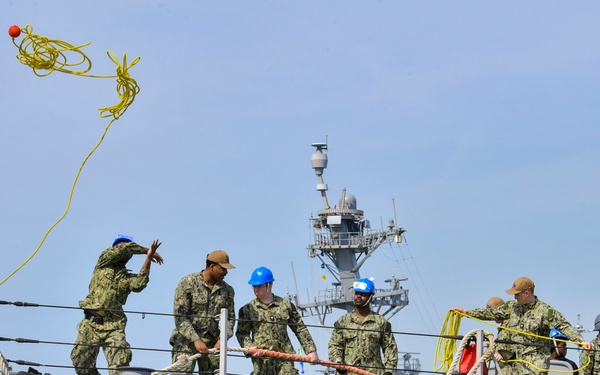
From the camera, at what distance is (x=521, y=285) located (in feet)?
47.2

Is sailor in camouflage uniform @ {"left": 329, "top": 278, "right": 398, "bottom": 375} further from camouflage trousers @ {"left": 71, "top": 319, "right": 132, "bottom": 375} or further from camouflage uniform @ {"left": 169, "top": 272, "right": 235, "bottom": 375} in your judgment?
camouflage trousers @ {"left": 71, "top": 319, "right": 132, "bottom": 375}

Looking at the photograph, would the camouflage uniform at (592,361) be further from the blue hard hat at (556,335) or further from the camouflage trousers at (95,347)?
the camouflage trousers at (95,347)

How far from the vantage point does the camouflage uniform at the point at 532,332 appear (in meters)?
14.4

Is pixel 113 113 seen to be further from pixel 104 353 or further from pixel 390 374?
pixel 390 374

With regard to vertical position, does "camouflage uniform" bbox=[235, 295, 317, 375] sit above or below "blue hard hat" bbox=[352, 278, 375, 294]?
below

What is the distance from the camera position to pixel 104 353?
13984 millimetres

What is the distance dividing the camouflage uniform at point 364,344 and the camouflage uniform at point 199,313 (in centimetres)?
108

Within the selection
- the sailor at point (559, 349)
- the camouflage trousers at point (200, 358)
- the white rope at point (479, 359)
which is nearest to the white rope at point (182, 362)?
the camouflage trousers at point (200, 358)

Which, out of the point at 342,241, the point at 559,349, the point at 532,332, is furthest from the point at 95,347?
the point at 342,241

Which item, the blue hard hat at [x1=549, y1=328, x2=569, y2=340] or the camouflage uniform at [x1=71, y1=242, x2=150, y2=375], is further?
the blue hard hat at [x1=549, y1=328, x2=569, y2=340]

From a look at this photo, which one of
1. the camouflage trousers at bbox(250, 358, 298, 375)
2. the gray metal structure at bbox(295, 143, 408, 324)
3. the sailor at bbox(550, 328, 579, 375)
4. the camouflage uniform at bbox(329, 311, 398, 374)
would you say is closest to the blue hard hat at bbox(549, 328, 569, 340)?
the sailor at bbox(550, 328, 579, 375)

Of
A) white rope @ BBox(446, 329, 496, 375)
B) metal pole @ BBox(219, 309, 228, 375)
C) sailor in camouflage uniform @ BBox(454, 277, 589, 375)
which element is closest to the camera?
metal pole @ BBox(219, 309, 228, 375)

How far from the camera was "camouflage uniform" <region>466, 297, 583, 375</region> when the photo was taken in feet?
47.3

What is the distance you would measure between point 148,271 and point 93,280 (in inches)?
22.8
